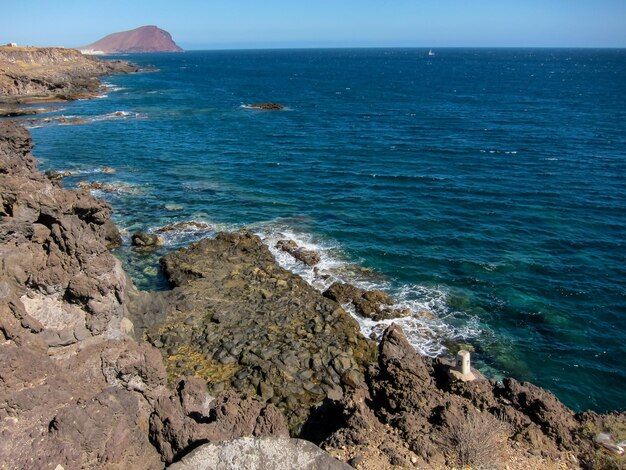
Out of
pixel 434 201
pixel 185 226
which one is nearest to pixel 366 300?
pixel 185 226

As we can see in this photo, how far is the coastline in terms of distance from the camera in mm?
14969

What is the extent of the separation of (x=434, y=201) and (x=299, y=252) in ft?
61.8

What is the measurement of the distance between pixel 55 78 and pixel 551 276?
451 ft

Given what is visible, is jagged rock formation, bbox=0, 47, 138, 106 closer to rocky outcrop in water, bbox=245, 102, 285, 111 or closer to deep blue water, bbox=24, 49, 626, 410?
deep blue water, bbox=24, 49, 626, 410

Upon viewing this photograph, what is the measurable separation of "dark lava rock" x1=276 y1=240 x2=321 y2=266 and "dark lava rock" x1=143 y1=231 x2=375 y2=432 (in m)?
3.33

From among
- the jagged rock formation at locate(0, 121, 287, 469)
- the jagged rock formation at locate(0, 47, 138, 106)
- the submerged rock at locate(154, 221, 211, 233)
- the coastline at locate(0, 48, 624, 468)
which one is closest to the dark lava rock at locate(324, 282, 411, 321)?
the coastline at locate(0, 48, 624, 468)

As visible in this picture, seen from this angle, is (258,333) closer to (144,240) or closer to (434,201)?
(144,240)

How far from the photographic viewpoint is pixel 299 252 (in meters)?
37.1

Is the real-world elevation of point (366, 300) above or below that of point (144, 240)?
below

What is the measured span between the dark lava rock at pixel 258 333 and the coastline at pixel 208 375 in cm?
11

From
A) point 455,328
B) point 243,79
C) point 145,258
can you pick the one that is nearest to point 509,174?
point 455,328

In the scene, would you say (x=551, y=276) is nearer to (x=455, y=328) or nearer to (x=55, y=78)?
(x=455, y=328)

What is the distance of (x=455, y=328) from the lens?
2927cm

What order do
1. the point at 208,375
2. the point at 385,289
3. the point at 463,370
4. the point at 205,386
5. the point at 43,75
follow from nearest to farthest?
the point at 463,370 → the point at 205,386 → the point at 208,375 → the point at 385,289 → the point at 43,75
